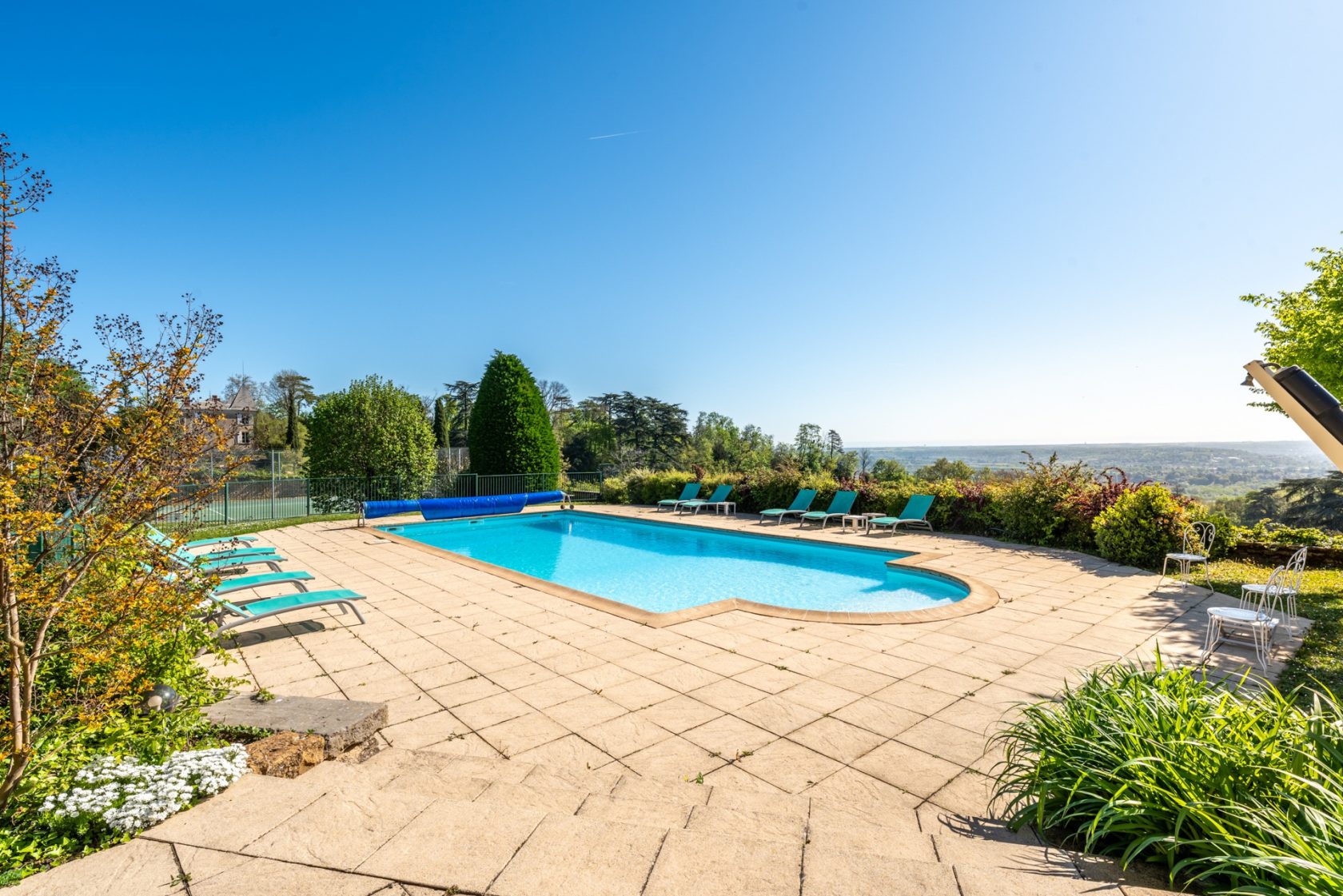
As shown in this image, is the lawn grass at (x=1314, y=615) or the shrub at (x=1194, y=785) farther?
the lawn grass at (x=1314, y=615)

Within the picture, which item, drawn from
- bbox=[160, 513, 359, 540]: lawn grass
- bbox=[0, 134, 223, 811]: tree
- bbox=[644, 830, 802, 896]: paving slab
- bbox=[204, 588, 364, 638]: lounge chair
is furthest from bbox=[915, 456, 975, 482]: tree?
bbox=[0, 134, 223, 811]: tree

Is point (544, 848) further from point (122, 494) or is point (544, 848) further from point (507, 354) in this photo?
point (507, 354)

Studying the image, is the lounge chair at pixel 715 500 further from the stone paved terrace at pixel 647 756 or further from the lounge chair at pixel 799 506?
the stone paved terrace at pixel 647 756

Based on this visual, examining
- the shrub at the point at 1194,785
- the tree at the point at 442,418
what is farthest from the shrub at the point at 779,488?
the tree at the point at 442,418

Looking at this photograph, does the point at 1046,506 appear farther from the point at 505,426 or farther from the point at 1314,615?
the point at 505,426

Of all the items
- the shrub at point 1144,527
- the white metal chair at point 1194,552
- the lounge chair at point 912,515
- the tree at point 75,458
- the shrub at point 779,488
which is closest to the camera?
the tree at point 75,458

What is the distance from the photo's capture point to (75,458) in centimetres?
210

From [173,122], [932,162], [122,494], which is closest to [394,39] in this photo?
[173,122]

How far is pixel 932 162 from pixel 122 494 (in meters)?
12.8

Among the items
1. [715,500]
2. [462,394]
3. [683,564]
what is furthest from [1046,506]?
[462,394]

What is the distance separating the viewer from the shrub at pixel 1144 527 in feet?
27.0

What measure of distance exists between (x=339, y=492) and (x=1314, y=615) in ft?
61.5

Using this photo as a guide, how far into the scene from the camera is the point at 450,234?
16.0 m

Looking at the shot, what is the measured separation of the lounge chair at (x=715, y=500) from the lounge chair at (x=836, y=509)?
8.21 ft
